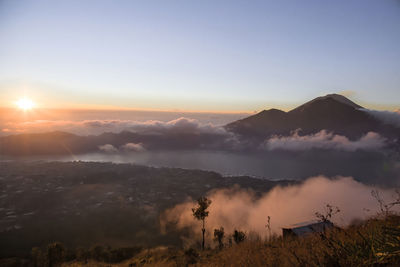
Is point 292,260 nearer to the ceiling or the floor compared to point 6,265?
nearer to the ceiling

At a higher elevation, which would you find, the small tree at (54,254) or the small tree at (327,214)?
the small tree at (327,214)

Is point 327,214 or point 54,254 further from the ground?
point 327,214

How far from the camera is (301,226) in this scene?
44719 mm

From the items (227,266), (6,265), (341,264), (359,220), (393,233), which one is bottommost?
(6,265)

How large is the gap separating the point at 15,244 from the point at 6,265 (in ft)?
364

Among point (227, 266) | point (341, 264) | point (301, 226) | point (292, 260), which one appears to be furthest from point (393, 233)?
point (301, 226)

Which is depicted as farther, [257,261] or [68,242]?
[68,242]

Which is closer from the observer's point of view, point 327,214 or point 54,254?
point 327,214

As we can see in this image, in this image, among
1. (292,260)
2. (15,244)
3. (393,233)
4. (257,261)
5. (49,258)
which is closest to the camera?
(393,233)

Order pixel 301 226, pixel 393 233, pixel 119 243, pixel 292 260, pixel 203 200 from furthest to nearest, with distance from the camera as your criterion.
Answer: pixel 119 243
pixel 203 200
pixel 301 226
pixel 292 260
pixel 393 233

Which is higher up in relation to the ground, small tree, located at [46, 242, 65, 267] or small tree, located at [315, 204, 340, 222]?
small tree, located at [315, 204, 340, 222]

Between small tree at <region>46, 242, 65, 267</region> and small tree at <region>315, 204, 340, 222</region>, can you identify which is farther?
small tree at <region>46, 242, 65, 267</region>

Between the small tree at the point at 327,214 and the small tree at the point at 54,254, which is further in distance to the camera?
the small tree at the point at 54,254

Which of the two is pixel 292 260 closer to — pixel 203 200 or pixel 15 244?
pixel 203 200
